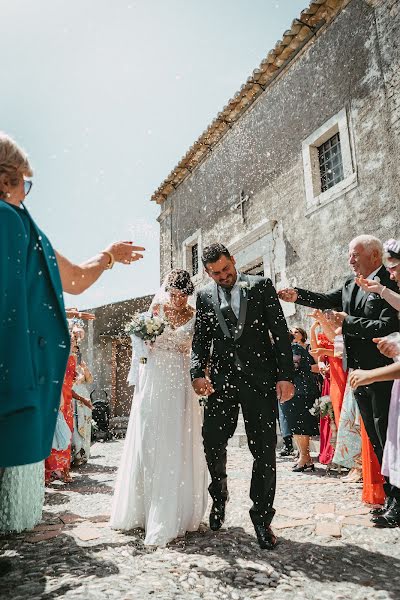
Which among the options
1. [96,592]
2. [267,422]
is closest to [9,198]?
[96,592]

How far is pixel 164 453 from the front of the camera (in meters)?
3.42

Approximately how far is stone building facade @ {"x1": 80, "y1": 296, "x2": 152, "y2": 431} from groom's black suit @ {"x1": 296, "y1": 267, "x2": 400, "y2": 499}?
17948 millimetres

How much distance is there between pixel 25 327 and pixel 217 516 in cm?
246

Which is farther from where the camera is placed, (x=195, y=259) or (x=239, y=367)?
(x=195, y=259)

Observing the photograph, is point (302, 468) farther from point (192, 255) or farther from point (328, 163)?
point (192, 255)

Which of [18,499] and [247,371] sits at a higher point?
[247,371]

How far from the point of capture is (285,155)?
35.0 ft

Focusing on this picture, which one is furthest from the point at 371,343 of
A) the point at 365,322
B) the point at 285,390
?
the point at 285,390

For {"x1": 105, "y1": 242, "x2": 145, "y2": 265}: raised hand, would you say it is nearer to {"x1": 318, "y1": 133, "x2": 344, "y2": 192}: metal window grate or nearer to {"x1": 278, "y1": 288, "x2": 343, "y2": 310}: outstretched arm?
{"x1": 278, "y1": 288, "x2": 343, "y2": 310}: outstretched arm

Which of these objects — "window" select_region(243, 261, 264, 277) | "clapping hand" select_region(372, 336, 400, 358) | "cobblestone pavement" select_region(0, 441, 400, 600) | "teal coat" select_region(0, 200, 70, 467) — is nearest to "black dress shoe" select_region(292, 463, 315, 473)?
"cobblestone pavement" select_region(0, 441, 400, 600)

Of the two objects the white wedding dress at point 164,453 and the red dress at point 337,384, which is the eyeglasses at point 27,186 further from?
the red dress at point 337,384

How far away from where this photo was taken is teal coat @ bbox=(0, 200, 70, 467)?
1.54 m

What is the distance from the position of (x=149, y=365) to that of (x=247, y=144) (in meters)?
10.00

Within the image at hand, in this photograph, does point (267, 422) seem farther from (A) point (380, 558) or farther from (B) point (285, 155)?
(B) point (285, 155)
